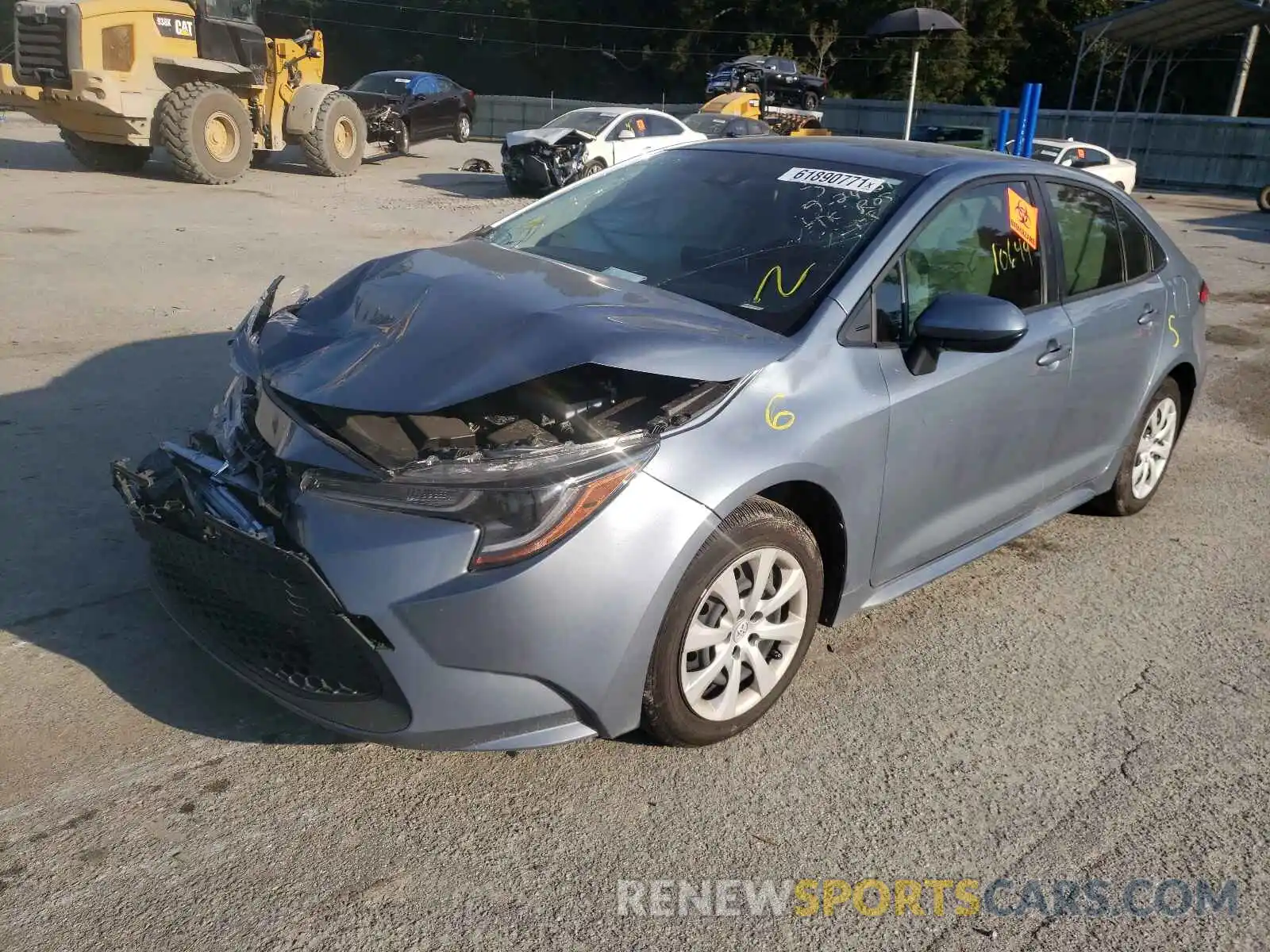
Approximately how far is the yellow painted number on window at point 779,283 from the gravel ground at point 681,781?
1.24m

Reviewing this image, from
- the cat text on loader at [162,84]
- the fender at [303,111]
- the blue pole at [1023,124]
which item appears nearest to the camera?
the cat text on loader at [162,84]

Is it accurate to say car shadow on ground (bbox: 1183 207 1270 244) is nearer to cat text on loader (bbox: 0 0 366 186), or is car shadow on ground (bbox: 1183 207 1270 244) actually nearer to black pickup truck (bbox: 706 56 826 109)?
black pickup truck (bbox: 706 56 826 109)

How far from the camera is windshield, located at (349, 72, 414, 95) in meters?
25.6

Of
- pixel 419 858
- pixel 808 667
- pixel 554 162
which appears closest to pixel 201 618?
pixel 419 858

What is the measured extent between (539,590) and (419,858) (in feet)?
2.43

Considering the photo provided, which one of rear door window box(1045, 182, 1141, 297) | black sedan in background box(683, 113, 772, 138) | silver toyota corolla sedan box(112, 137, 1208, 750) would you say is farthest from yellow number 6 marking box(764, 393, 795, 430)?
black sedan in background box(683, 113, 772, 138)

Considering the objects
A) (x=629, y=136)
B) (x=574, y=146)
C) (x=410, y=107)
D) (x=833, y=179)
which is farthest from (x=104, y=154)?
(x=833, y=179)

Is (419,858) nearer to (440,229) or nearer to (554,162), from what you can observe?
(440,229)

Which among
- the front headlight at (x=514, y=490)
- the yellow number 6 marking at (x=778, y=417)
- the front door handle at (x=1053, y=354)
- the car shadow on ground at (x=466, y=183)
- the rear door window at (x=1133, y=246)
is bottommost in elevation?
the car shadow on ground at (x=466, y=183)

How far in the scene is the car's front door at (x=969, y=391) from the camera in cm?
339

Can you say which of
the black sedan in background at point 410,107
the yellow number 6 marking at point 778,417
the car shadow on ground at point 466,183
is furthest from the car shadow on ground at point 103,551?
the black sedan in background at point 410,107

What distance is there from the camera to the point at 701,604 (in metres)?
2.85

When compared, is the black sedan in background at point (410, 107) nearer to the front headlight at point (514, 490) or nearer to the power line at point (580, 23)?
the power line at point (580, 23)

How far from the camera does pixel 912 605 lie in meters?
4.08
